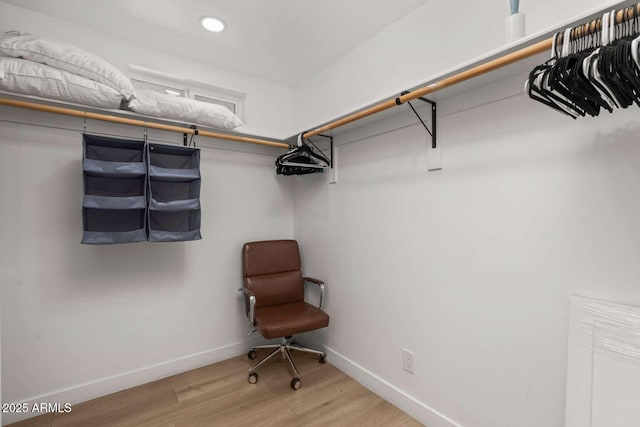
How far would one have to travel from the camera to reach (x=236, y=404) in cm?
210

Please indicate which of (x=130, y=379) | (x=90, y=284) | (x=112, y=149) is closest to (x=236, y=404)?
(x=130, y=379)

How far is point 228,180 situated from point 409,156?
1657mm

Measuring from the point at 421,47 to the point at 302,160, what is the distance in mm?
1216

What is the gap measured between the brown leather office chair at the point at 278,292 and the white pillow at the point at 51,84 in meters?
1.55

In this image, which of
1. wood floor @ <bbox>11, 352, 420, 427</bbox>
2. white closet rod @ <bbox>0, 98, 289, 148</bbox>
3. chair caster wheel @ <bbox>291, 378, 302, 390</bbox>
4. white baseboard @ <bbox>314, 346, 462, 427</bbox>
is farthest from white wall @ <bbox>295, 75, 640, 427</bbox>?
white closet rod @ <bbox>0, 98, 289, 148</bbox>

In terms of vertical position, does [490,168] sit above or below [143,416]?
above

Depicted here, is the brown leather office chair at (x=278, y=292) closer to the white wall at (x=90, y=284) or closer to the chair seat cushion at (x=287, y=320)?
the chair seat cushion at (x=287, y=320)

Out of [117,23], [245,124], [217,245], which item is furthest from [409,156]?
[117,23]

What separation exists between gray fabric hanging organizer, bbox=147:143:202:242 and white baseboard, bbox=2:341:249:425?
111 centimetres

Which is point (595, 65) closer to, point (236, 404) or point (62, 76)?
point (62, 76)

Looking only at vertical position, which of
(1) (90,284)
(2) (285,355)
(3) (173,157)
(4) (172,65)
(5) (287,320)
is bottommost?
(2) (285,355)

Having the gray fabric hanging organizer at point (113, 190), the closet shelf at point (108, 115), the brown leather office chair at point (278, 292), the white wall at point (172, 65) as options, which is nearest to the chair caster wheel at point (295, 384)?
the brown leather office chair at point (278, 292)

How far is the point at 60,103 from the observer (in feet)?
6.23

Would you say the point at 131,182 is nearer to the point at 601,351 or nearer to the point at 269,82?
the point at 269,82
